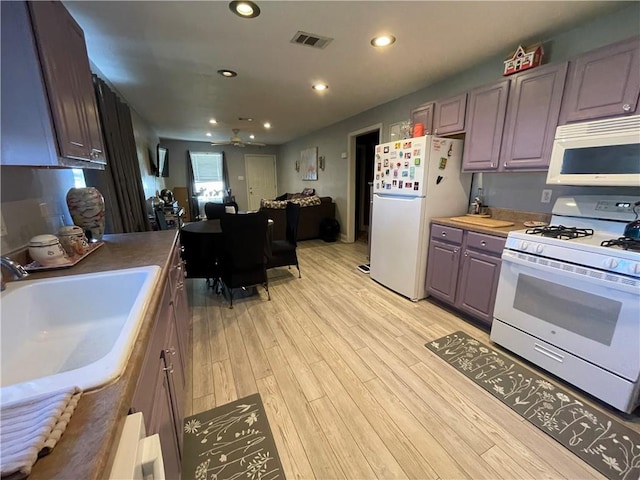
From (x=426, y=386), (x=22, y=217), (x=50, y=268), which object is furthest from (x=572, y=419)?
(x=22, y=217)

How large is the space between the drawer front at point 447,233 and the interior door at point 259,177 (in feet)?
23.4

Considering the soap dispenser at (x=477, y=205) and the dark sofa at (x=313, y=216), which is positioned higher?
the soap dispenser at (x=477, y=205)

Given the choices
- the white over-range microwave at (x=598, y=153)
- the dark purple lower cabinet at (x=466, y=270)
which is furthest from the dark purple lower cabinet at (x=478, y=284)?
the white over-range microwave at (x=598, y=153)

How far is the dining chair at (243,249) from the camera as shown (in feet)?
8.11

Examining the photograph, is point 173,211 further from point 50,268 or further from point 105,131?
point 50,268

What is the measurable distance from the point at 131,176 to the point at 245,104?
190 centimetres

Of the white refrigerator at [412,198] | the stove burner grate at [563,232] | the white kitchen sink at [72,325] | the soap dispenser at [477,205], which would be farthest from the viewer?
the soap dispenser at [477,205]

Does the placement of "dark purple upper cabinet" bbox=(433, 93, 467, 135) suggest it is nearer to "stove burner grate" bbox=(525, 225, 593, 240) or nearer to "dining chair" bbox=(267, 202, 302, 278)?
"stove burner grate" bbox=(525, 225, 593, 240)

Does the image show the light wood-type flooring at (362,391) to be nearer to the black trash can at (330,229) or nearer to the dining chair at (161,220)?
the dining chair at (161,220)

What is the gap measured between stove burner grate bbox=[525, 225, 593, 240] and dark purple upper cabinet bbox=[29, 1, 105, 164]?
2.77m

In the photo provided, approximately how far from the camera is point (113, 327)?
3.43 feet

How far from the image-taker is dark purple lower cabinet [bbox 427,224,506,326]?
7.06 ft

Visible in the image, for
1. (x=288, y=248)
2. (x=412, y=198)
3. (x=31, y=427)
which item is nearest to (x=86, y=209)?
(x=31, y=427)

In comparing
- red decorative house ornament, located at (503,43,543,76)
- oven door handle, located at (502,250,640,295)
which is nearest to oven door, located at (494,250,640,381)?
oven door handle, located at (502,250,640,295)
